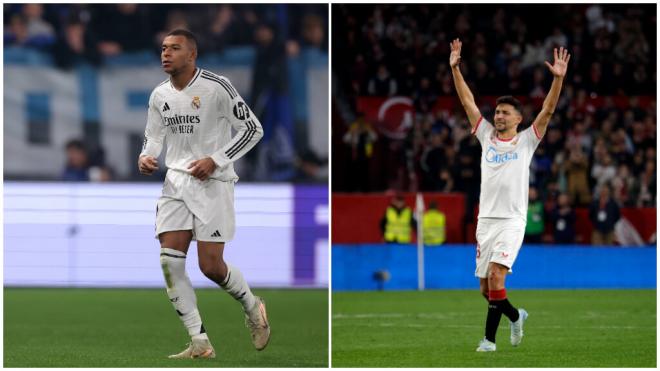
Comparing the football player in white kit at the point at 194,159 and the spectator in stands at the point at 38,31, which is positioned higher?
the spectator in stands at the point at 38,31

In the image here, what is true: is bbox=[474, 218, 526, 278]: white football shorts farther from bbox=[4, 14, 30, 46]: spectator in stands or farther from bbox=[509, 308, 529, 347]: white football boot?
bbox=[4, 14, 30, 46]: spectator in stands

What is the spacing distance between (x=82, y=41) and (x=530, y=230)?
7.26 meters

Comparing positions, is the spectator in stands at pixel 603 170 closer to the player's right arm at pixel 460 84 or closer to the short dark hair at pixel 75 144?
the short dark hair at pixel 75 144

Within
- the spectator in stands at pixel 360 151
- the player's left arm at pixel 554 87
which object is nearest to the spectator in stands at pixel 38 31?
the spectator in stands at pixel 360 151

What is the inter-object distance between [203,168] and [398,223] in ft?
27.4

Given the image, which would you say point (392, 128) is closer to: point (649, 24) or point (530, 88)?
point (530, 88)

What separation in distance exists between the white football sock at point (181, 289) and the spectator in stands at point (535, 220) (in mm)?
8660

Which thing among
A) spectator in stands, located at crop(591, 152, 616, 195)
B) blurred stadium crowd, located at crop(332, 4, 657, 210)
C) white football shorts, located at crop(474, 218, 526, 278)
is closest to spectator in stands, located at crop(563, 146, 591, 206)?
blurred stadium crowd, located at crop(332, 4, 657, 210)

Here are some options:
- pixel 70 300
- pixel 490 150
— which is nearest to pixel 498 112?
pixel 490 150

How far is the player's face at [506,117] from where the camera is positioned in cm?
696

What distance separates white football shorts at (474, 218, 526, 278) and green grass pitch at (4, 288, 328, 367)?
114 centimetres

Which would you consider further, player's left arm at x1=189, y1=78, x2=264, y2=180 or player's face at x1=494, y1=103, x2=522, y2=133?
player's face at x1=494, y1=103, x2=522, y2=133

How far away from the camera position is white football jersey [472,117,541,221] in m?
7.07

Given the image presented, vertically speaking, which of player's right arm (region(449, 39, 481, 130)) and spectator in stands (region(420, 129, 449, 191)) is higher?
player's right arm (region(449, 39, 481, 130))
